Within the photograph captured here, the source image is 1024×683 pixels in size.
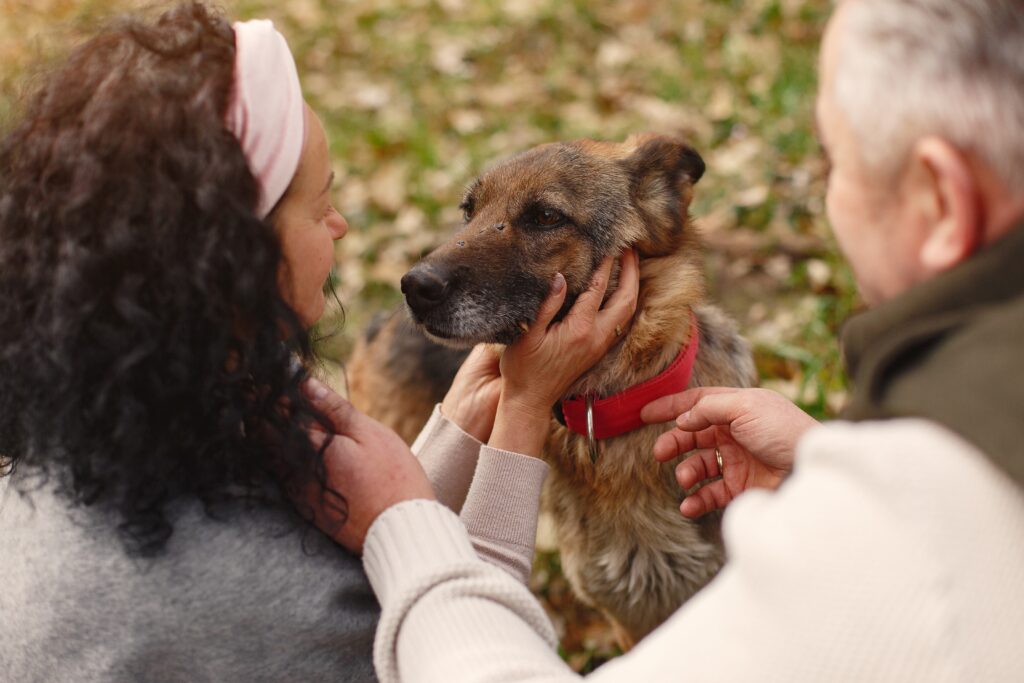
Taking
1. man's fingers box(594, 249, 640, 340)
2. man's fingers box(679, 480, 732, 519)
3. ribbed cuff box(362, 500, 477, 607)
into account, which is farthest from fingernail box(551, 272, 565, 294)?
ribbed cuff box(362, 500, 477, 607)

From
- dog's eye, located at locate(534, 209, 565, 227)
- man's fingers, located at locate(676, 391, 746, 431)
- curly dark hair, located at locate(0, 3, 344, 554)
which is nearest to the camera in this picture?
curly dark hair, located at locate(0, 3, 344, 554)

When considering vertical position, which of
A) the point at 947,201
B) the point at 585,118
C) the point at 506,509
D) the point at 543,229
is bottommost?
the point at 585,118

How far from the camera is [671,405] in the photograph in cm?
243

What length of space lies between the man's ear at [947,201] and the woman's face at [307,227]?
998mm

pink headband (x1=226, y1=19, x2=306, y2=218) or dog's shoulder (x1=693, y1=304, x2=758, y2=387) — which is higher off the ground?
pink headband (x1=226, y1=19, x2=306, y2=218)

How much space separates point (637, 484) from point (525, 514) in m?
0.60

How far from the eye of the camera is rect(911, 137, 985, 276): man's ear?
42.2 inches

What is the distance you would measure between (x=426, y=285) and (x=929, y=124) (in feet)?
4.81

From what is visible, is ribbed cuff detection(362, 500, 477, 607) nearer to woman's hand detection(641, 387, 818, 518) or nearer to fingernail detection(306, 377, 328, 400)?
fingernail detection(306, 377, 328, 400)

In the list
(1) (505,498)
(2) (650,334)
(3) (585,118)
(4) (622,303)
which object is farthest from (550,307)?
(3) (585,118)

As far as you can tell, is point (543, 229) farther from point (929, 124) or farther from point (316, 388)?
point (929, 124)

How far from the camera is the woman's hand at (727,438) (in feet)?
7.01

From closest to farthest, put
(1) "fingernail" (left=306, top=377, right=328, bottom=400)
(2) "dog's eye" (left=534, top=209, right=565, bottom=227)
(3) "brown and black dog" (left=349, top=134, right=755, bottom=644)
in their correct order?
1. (1) "fingernail" (left=306, top=377, right=328, bottom=400)
2. (3) "brown and black dog" (left=349, top=134, right=755, bottom=644)
3. (2) "dog's eye" (left=534, top=209, right=565, bottom=227)

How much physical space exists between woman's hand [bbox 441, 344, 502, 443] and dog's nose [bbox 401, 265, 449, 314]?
29 centimetres
